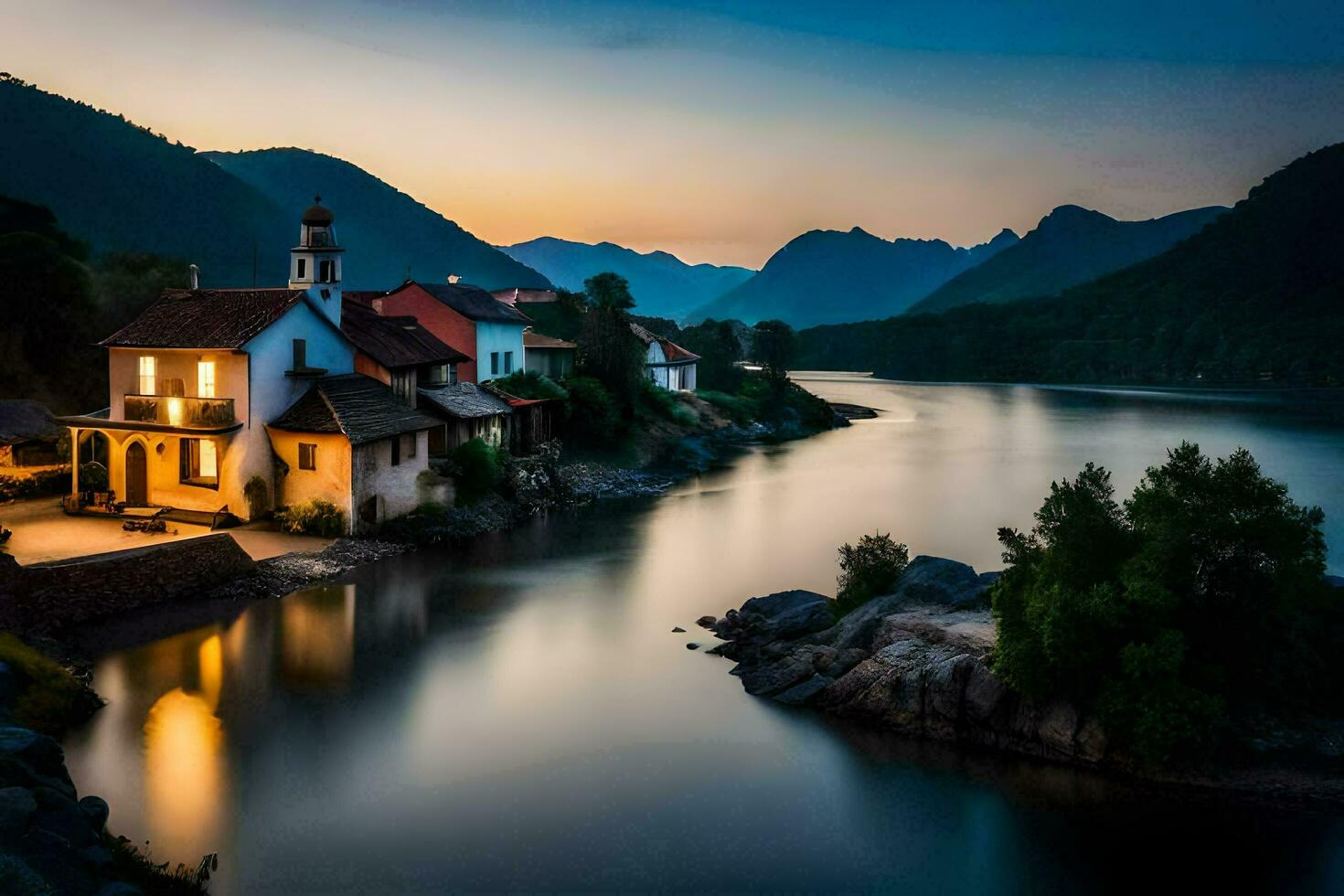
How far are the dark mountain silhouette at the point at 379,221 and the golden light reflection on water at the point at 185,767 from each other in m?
118

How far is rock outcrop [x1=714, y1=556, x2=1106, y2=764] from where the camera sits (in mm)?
13539

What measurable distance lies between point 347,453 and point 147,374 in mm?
5730

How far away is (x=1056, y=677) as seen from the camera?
13.2 meters

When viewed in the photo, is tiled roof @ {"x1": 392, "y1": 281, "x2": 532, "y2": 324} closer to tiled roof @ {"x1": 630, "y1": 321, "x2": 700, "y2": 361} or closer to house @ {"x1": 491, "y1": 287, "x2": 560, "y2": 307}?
house @ {"x1": 491, "y1": 287, "x2": 560, "y2": 307}

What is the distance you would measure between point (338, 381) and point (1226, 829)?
22.4m

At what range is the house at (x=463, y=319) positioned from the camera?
3603 cm

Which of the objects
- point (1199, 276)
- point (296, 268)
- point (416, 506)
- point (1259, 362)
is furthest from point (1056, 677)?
point (1199, 276)

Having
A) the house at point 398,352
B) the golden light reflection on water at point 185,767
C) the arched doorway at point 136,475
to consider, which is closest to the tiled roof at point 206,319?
the arched doorway at point 136,475

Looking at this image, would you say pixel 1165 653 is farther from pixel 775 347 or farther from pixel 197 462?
→ pixel 775 347

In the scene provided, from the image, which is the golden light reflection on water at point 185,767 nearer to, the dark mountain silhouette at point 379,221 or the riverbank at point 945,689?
the riverbank at point 945,689

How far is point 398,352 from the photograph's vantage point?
96.2 feet

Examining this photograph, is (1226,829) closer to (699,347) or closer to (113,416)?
(113,416)

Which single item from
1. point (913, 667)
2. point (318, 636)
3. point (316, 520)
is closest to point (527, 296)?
point (316, 520)

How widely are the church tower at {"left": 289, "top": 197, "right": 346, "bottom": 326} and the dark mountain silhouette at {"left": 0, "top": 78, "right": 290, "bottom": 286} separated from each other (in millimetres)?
47642
